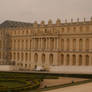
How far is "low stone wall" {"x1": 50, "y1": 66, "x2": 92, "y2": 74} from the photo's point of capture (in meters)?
57.7

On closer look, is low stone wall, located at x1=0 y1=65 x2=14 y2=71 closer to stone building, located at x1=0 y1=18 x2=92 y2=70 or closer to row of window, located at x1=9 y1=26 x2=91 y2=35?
stone building, located at x1=0 y1=18 x2=92 y2=70

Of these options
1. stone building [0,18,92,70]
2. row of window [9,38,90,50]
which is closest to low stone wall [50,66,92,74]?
stone building [0,18,92,70]

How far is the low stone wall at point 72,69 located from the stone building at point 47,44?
3707mm

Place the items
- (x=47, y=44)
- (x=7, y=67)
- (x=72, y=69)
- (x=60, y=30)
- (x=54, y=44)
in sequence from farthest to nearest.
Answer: (x=47, y=44)
(x=54, y=44)
(x=60, y=30)
(x=7, y=67)
(x=72, y=69)

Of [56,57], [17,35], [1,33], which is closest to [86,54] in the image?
[56,57]

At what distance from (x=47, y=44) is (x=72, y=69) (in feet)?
40.1

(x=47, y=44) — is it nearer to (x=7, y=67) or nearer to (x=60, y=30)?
(x=60, y=30)

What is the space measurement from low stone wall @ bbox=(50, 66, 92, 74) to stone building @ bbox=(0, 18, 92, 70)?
3.71 metres

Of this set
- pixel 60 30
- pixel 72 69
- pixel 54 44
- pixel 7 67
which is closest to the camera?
pixel 72 69

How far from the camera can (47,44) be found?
69.3 metres

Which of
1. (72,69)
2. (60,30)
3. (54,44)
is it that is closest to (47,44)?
(54,44)

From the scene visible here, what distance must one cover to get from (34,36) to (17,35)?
8.85m

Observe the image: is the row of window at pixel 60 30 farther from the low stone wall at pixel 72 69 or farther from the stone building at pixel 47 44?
the low stone wall at pixel 72 69

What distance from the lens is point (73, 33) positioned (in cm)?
6531
